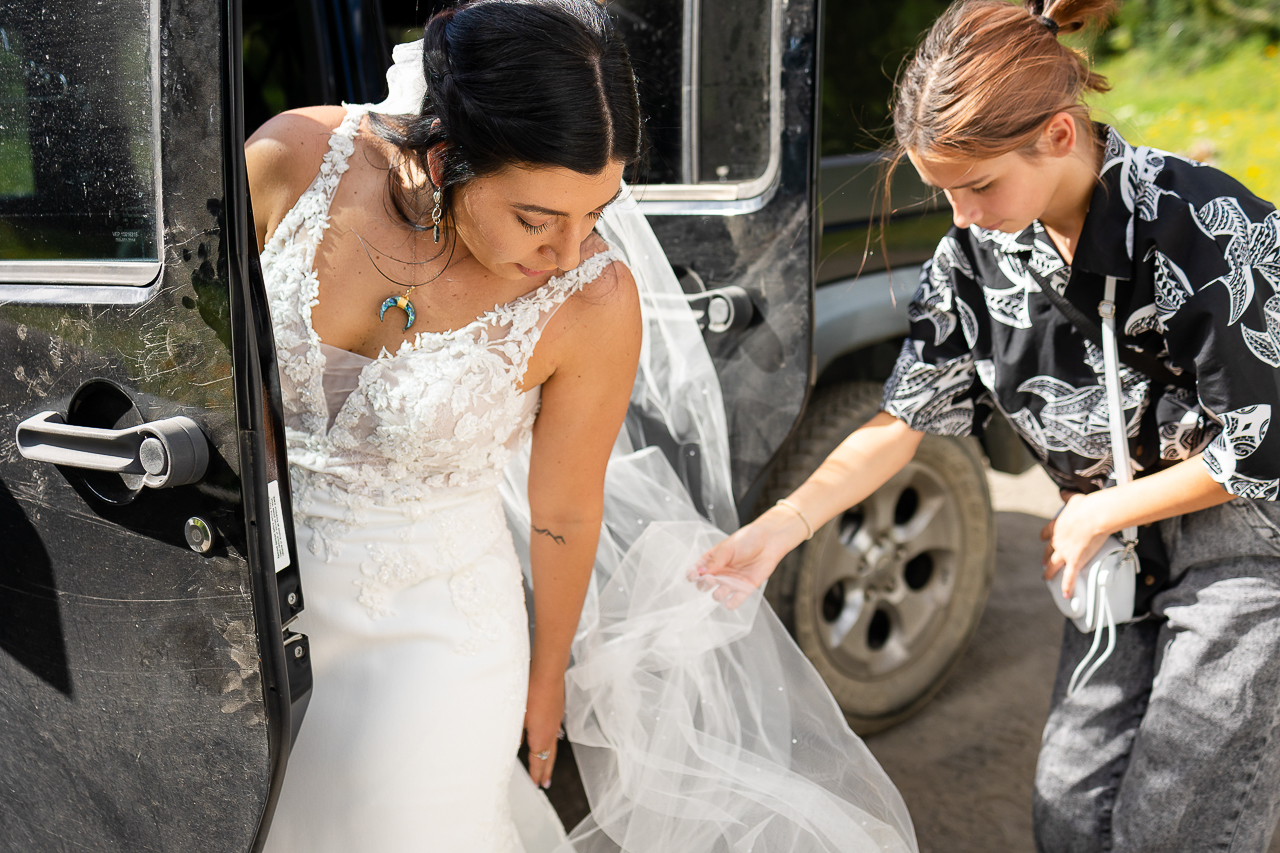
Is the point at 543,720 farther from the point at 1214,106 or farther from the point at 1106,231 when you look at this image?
the point at 1214,106

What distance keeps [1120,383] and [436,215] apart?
1.11 m

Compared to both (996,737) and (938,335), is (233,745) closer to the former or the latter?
(938,335)

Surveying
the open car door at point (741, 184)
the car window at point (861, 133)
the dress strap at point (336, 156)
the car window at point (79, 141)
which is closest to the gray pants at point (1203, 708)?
the open car door at point (741, 184)

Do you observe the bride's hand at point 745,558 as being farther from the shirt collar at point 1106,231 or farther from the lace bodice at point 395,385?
the shirt collar at point 1106,231

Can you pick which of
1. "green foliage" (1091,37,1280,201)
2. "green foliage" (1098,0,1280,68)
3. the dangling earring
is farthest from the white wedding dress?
"green foliage" (1098,0,1280,68)

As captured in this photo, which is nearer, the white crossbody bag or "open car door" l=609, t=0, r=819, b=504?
the white crossbody bag

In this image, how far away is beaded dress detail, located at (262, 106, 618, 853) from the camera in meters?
1.44

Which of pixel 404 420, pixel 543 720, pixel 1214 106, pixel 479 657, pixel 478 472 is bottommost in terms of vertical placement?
pixel 1214 106

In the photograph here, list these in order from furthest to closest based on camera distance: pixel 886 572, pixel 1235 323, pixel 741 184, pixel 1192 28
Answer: pixel 1192 28, pixel 886 572, pixel 741 184, pixel 1235 323

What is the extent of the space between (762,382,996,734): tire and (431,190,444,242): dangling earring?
113cm

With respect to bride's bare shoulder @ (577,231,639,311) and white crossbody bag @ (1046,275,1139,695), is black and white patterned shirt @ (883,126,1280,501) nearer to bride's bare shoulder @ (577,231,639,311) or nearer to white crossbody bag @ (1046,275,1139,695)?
white crossbody bag @ (1046,275,1139,695)

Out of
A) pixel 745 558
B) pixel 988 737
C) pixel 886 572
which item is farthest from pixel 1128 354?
pixel 988 737

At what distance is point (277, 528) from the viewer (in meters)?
1.19

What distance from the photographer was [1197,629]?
1.59m
